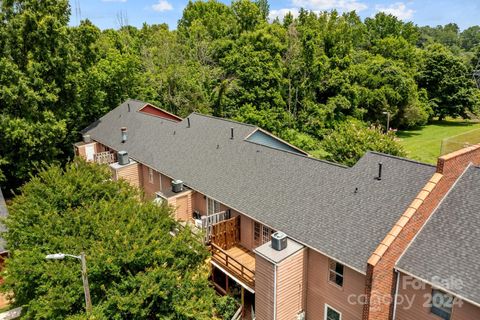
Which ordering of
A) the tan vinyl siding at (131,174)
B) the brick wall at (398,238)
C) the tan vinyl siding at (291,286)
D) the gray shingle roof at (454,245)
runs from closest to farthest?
the gray shingle roof at (454,245) → the brick wall at (398,238) → the tan vinyl siding at (291,286) → the tan vinyl siding at (131,174)

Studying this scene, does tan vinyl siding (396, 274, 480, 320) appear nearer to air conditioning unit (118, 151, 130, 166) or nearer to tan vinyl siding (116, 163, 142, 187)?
tan vinyl siding (116, 163, 142, 187)

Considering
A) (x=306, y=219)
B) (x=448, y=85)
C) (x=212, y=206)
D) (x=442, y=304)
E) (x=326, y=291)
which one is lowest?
(x=326, y=291)

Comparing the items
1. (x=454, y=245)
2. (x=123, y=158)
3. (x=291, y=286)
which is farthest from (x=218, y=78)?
(x=454, y=245)

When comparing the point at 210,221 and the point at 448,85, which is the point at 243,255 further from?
the point at 448,85

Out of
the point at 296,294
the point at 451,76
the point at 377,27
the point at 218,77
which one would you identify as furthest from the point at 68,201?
the point at 377,27

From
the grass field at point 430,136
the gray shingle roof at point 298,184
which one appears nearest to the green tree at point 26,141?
the gray shingle roof at point 298,184

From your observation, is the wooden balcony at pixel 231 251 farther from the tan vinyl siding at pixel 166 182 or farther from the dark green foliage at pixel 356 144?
the dark green foliage at pixel 356 144

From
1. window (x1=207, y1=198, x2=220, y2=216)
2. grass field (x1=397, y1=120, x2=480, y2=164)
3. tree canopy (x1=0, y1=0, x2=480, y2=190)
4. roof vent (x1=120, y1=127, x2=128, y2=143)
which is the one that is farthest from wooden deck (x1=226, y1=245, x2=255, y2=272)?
grass field (x1=397, y1=120, x2=480, y2=164)
